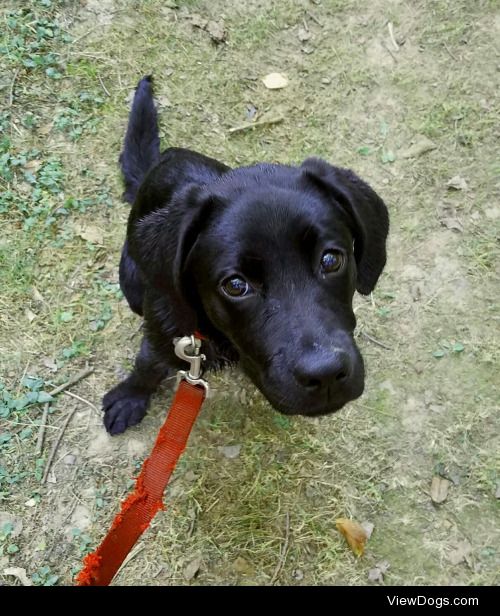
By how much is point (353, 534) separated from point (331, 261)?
5.56 feet

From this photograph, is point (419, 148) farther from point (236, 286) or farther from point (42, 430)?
point (42, 430)

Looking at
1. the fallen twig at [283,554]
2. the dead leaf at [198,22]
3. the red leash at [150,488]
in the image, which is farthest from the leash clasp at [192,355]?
the dead leaf at [198,22]

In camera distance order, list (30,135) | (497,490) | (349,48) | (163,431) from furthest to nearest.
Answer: (349,48), (30,135), (497,490), (163,431)

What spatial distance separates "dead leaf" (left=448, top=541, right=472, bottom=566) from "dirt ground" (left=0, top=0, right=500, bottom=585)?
0.03ft

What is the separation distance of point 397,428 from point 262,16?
3137 mm

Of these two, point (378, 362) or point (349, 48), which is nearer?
point (378, 362)

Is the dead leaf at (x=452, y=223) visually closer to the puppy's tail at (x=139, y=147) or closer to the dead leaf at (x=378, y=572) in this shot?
the puppy's tail at (x=139, y=147)

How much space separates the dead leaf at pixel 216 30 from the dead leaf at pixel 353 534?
3.41 m

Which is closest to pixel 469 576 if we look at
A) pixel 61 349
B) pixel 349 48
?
pixel 61 349

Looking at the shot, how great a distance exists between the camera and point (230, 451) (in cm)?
365

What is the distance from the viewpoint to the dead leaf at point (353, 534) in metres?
3.40
